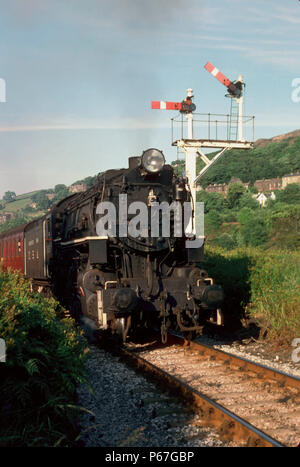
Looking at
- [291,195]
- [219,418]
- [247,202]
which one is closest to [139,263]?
[219,418]

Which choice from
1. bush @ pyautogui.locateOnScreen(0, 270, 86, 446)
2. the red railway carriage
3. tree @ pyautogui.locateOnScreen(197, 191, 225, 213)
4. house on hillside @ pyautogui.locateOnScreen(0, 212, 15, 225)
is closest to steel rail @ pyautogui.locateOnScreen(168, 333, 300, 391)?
bush @ pyautogui.locateOnScreen(0, 270, 86, 446)

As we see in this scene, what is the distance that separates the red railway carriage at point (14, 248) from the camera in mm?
17578

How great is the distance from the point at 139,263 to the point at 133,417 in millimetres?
3933

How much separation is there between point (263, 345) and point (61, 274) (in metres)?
5.54

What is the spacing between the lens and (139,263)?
9.23 m

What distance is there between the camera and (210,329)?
1142 centimetres

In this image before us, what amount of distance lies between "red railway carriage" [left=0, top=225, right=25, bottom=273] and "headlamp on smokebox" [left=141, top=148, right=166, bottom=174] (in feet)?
28.7

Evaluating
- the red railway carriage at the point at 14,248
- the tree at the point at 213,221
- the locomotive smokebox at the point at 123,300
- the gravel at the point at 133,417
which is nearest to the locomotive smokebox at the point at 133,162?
the locomotive smokebox at the point at 123,300

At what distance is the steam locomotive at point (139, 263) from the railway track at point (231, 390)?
29.1 inches

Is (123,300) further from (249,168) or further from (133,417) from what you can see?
(249,168)

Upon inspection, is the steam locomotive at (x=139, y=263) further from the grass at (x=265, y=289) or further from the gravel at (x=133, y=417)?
the gravel at (x=133, y=417)

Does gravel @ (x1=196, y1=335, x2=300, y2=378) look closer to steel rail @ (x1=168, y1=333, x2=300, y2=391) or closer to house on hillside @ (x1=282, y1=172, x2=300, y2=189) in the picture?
steel rail @ (x1=168, y1=333, x2=300, y2=391)
